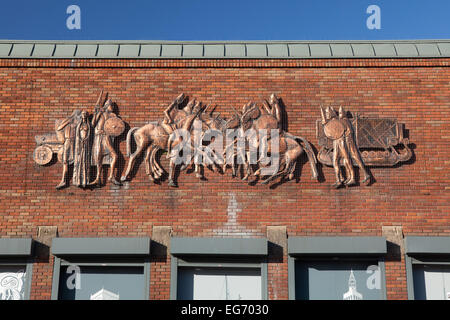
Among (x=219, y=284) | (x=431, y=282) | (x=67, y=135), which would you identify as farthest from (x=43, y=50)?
(x=431, y=282)

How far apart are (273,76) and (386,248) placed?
15.0 feet

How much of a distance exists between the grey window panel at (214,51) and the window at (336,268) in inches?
183

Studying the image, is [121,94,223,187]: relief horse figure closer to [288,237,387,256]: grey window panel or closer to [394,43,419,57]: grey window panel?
[288,237,387,256]: grey window panel

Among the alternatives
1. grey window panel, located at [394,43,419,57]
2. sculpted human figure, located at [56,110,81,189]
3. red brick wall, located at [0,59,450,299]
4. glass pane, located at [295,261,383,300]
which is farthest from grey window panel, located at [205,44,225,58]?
glass pane, located at [295,261,383,300]

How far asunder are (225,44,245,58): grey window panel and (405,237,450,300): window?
5613mm

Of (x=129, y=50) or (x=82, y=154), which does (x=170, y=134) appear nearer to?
(x=82, y=154)

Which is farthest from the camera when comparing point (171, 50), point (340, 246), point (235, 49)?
point (235, 49)

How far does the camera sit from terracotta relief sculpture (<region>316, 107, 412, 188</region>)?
14.3 metres

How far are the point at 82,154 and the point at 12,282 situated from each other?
306 cm

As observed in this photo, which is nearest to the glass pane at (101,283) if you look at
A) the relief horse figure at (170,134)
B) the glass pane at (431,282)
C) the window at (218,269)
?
the window at (218,269)

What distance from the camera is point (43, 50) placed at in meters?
15.6

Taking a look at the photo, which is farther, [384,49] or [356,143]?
[384,49]

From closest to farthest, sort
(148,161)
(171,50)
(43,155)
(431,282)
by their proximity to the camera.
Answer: (431,282) < (148,161) < (43,155) < (171,50)

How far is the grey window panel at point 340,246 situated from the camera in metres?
13.6
